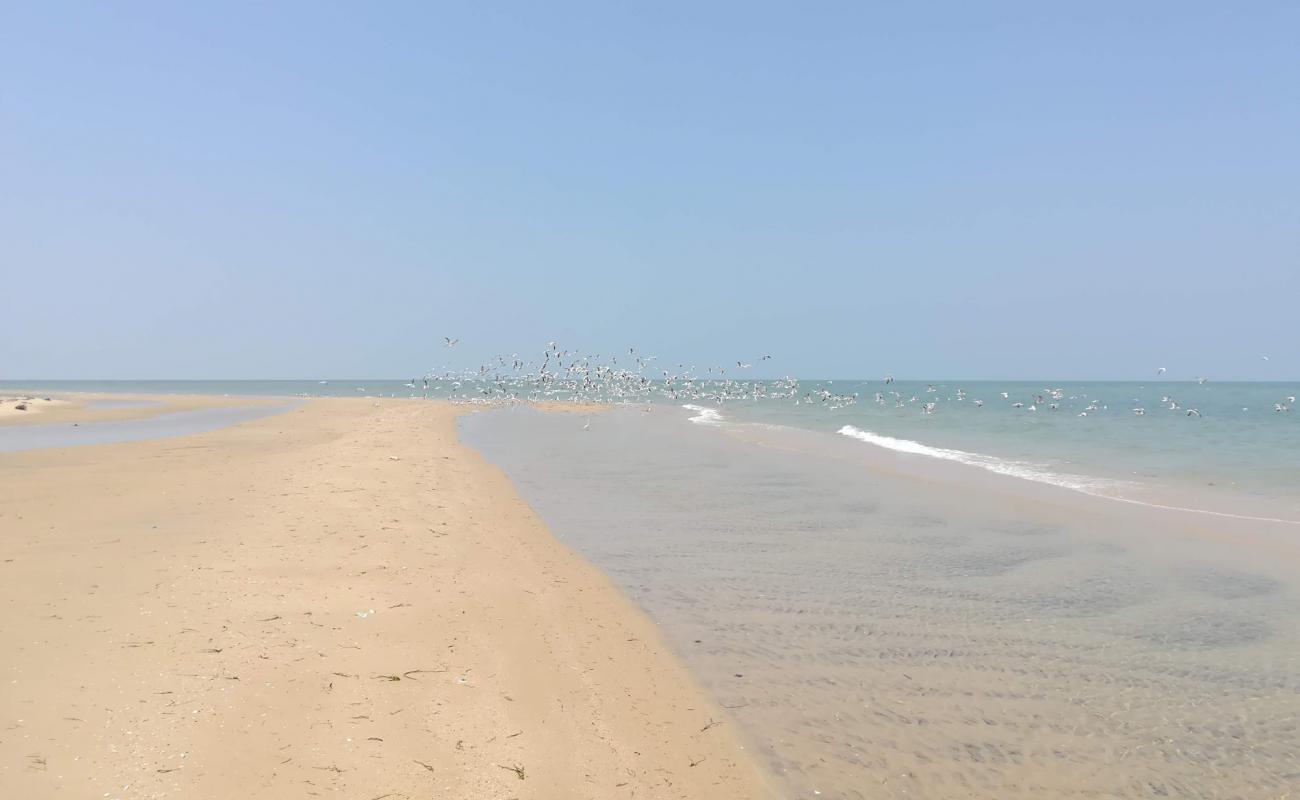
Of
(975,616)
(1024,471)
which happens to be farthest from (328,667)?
(1024,471)

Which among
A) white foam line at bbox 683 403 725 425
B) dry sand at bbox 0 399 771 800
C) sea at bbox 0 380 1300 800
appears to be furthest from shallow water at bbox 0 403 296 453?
white foam line at bbox 683 403 725 425

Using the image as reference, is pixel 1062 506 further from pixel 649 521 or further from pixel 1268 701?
pixel 1268 701

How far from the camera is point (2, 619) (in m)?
7.45

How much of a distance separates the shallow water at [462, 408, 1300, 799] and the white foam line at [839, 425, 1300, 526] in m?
1.45

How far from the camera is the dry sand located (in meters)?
5.07

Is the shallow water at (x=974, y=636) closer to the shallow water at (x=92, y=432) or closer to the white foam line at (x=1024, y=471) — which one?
the white foam line at (x=1024, y=471)

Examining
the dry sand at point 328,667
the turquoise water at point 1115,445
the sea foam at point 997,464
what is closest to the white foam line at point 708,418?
the turquoise water at point 1115,445

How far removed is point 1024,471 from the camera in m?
24.1

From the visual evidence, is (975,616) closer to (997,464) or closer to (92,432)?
(997,464)

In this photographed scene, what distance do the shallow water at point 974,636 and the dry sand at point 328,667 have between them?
80 cm

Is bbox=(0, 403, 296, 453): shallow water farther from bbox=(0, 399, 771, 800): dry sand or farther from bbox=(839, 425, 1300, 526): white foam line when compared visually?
bbox=(839, 425, 1300, 526): white foam line

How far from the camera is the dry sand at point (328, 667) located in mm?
5066

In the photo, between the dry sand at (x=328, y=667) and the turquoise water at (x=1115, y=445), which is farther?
the turquoise water at (x=1115, y=445)

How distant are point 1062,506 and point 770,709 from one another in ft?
43.8
